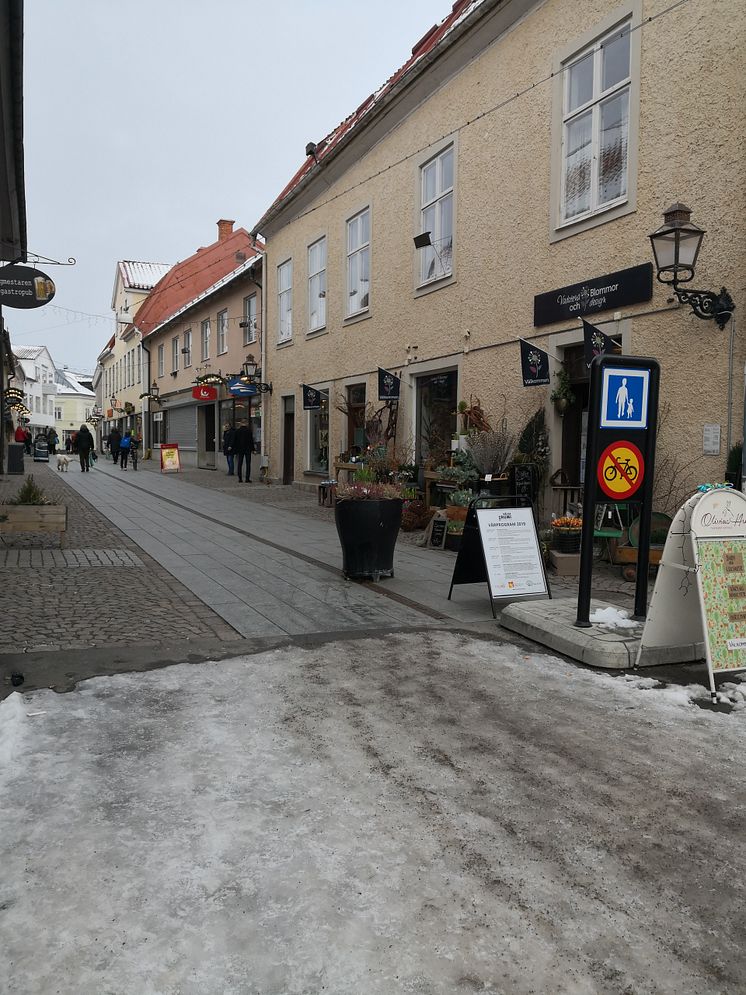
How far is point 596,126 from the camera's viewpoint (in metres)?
9.68

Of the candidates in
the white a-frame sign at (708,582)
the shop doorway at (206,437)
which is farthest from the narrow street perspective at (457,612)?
the shop doorway at (206,437)

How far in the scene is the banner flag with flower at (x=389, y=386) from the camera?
1427 cm

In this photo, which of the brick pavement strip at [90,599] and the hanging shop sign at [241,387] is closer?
the brick pavement strip at [90,599]

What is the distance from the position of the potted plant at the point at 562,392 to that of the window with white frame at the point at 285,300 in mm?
11270

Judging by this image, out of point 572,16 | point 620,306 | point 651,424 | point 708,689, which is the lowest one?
point 708,689

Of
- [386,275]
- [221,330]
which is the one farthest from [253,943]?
[221,330]

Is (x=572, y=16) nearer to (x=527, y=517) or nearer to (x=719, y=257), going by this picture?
(x=719, y=257)

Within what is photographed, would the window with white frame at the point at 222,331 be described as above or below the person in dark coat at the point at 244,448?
above

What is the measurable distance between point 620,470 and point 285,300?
1669 centimetres

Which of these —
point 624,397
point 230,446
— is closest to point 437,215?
point 624,397

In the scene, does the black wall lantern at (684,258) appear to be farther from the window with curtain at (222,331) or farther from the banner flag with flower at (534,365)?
the window with curtain at (222,331)

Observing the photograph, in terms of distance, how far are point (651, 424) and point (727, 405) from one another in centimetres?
274

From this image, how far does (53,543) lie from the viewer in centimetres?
916

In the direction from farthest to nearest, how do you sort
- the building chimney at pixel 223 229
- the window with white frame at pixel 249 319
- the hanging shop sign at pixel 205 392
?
the building chimney at pixel 223 229 < the hanging shop sign at pixel 205 392 < the window with white frame at pixel 249 319
